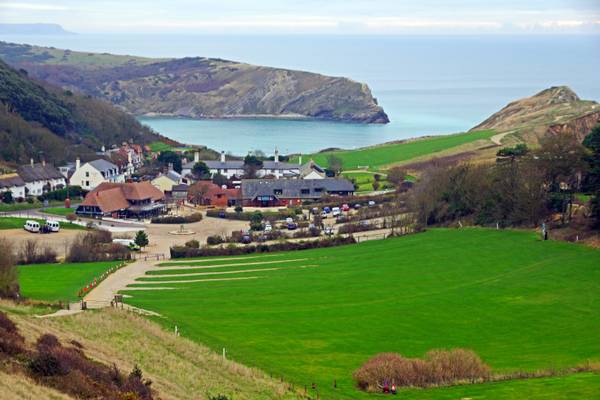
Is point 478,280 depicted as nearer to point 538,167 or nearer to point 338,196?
point 538,167

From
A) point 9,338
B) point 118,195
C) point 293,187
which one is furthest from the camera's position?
point 293,187

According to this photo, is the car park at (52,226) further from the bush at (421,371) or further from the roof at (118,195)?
the bush at (421,371)

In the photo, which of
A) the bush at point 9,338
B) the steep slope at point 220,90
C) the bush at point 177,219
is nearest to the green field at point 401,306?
the bush at point 9,338

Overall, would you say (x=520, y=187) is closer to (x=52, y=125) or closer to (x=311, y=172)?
(x=311, y=172)

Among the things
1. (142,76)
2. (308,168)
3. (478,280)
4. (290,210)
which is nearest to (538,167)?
(478,280)

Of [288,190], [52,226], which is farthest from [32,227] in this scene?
[288,190]

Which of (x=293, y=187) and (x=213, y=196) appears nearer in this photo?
(x=213, y=196)
